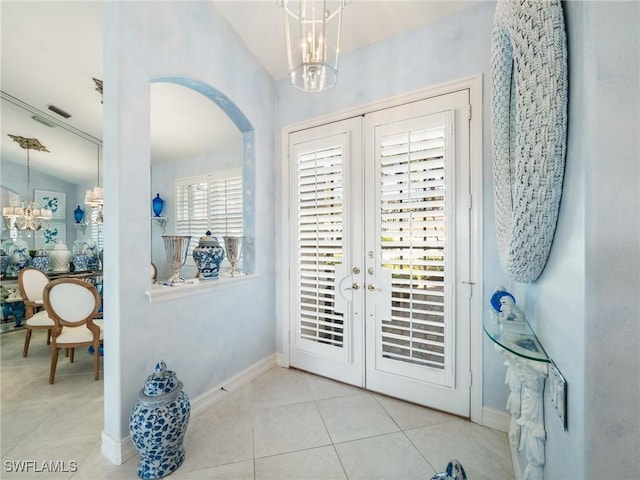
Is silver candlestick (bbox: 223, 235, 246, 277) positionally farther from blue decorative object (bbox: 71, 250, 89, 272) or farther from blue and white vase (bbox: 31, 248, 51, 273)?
blue and white vase (bbox: 31, 248, 51, 273)

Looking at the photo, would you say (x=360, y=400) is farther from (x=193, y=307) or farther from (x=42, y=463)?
(x=42, y=463)

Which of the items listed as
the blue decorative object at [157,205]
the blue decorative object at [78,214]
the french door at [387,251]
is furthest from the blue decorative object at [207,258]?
the blue decorative object at [78,214]

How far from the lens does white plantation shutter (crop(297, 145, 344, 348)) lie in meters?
2.52

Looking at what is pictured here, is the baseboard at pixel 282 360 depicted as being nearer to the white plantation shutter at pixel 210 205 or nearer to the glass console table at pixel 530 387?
the white plantation shutter at pixel 210 205

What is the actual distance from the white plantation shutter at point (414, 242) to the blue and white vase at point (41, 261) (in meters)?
4.89

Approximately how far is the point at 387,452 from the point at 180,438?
1180 millimetres

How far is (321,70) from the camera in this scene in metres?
1.60

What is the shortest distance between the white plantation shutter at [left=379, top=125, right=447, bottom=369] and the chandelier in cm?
Answer: 498

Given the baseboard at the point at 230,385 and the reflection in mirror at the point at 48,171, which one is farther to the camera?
the reflection in mirror at the point at 48,171

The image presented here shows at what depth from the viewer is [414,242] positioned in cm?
215

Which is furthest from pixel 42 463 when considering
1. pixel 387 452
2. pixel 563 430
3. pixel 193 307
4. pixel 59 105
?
pixel 59 105

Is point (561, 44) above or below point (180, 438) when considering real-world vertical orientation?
above

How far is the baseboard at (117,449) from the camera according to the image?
1641 mm

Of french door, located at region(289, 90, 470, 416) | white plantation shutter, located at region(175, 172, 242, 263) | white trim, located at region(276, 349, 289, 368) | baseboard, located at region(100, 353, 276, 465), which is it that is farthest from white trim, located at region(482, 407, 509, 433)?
white plantation shutter, located at region(175, 172, 242, 263)
